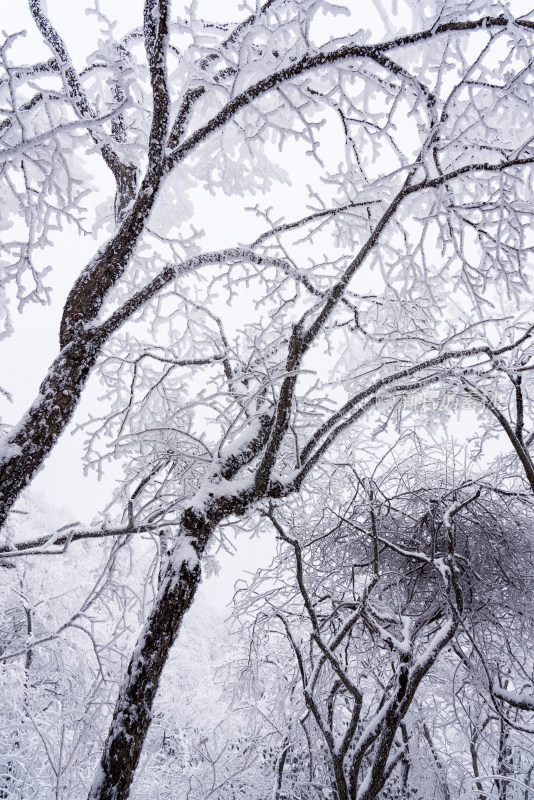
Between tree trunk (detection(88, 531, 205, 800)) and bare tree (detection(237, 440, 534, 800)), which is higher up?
bare tree (detection(237, 440, 534, 800))

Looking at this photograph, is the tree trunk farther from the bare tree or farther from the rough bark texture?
the bare tree

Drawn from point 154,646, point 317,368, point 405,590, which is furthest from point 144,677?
point 317,368

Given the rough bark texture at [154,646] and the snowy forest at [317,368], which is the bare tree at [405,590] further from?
the rough bark texture at [154,646]

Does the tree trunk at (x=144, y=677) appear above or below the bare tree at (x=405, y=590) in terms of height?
below

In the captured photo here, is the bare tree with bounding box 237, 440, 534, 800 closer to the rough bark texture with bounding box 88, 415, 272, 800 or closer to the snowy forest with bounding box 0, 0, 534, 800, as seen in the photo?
the snowy forest with bounding box 0, 0, 534, 800

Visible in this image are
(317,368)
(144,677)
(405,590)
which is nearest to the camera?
(144,677)

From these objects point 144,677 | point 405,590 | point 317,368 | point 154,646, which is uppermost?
point 317,368

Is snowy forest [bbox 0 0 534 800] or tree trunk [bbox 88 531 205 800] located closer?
tree trunk [bbox 88 531 205 800]

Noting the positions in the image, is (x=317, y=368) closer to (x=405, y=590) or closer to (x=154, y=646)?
(x=405, y=590)

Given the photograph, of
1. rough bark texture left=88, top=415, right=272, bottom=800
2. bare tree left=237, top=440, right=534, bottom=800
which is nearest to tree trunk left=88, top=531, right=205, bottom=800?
rough bark texture left=88, top=415, right=272, bottom=800

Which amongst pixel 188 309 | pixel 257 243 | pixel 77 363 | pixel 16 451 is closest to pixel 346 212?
pixel 257 243

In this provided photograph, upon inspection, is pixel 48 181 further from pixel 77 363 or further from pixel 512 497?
pixel 512 497

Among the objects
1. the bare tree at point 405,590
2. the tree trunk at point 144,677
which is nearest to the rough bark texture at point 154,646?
the tree trunk at point 144,677

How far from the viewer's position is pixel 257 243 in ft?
11.2
